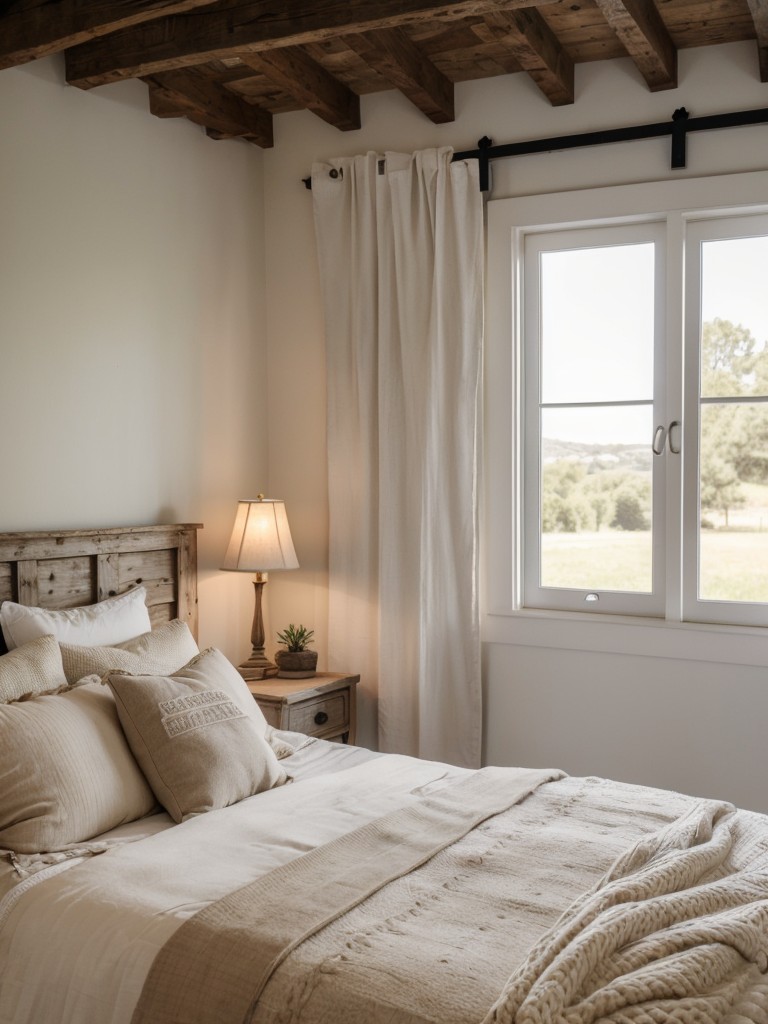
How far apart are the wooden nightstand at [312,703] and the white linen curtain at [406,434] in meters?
0.16

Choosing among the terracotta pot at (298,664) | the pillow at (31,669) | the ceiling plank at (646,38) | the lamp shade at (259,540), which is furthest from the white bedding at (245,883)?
the ceiling plank at (646,38)

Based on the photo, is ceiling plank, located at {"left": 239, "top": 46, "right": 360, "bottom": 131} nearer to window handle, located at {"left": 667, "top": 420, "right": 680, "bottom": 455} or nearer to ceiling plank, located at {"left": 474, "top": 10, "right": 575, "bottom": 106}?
ceiling plank, located at {"left": 474, "top": 10, "right": 575, "bottom": 106}

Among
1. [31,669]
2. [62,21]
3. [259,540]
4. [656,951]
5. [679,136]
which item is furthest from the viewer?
[259,540]

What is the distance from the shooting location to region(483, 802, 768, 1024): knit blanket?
1426 mm

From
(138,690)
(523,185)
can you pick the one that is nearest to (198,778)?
(138,690)

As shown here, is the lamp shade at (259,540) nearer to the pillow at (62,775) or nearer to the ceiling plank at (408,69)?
the pillow at (62,775)

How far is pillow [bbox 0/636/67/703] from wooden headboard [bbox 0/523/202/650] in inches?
9.4

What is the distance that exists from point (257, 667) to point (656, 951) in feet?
7.33

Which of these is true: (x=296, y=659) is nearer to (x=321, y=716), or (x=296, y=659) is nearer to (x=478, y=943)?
(x=321, y=716)

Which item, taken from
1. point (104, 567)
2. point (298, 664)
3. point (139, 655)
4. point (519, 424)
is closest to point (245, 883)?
point (139, 655)

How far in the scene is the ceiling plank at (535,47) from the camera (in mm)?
2982

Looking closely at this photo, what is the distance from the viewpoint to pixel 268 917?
1.75 metres

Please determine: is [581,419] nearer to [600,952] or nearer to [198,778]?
[198,778]

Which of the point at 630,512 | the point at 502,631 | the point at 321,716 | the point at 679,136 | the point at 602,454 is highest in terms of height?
the point at 679,136
